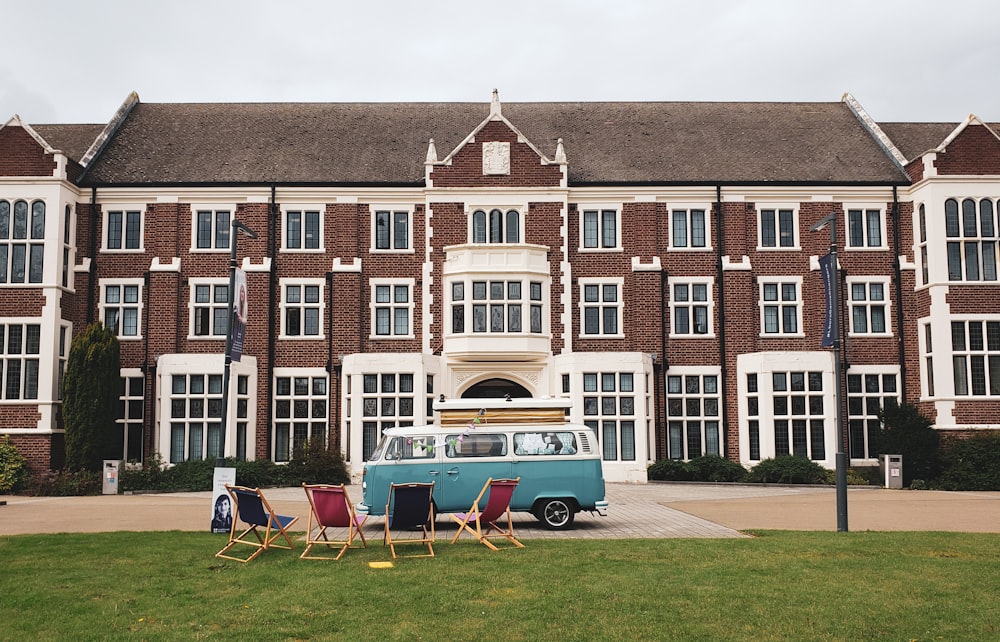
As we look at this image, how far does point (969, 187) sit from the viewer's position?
28.6 m

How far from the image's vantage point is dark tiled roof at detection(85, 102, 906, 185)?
30.6m

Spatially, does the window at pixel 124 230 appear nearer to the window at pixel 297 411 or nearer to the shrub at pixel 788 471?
the window at pixel 297 411

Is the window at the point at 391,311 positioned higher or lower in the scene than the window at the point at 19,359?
higher

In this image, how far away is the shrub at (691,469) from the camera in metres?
27.7

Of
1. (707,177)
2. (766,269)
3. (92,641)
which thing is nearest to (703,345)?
(766,269)

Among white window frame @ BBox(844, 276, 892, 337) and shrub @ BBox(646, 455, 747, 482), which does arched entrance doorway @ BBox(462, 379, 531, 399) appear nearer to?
shrub @ BBox(646, 455, 747, 482)

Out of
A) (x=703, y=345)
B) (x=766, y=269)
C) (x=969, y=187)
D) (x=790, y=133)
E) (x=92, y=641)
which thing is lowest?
(x=92, y=641)

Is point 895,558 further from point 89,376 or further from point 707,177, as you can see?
point 89,376

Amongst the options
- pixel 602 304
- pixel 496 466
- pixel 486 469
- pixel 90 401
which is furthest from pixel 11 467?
pixel 602 304

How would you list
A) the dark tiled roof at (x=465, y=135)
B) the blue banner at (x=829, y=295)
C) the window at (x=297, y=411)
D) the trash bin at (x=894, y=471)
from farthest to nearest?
the dark tiled roof at (x=465, y=135)
the window at (x=297, y=411)
the trash bin at (x=894, y=471)
the blue banner at (x=829, y=295)

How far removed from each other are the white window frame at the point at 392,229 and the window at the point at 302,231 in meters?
1.71

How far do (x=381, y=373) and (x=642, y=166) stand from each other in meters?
11.3

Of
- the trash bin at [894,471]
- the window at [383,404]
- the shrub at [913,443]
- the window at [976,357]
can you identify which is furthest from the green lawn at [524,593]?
the window at [976,357]

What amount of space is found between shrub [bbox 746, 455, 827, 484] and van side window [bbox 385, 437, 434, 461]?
1451 centimetres
